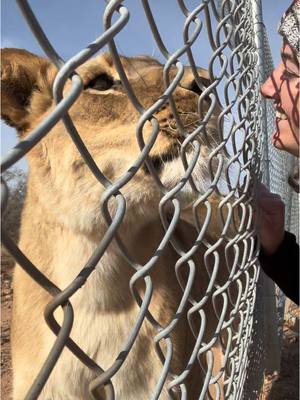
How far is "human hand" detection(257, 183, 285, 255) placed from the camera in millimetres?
2088

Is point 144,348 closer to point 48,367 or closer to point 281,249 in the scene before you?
point 281,249

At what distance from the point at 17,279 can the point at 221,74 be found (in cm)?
210

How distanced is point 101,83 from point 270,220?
3.99 feet

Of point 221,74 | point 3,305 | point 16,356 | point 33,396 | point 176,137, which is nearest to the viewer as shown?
point 33,396

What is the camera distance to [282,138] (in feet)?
5.85

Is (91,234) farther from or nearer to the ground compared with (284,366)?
farther from the ground

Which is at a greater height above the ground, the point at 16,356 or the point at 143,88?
the point at 143,88

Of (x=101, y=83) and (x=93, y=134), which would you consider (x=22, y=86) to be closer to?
(x=101, y=83)

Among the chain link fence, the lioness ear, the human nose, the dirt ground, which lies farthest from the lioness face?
the dirt ground

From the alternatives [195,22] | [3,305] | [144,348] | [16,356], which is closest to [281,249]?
[144,348]

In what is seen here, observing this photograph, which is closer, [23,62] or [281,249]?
[281,249]

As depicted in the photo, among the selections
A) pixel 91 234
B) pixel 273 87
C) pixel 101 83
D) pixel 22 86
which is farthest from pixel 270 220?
pixel 22 86

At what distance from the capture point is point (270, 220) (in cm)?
213

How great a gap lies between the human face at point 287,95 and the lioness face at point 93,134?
47 centimetres
